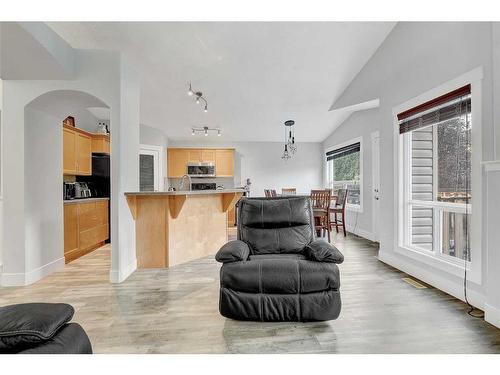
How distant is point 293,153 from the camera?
295 inches

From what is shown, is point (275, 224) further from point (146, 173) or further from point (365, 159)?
point (146, 173)

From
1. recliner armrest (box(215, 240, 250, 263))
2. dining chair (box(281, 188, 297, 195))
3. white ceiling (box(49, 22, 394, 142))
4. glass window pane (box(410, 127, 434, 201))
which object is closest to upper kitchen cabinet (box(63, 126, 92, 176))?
white ceiling (box(49, 22, 394, 142))

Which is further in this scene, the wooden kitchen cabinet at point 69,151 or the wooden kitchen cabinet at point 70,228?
the wooden kitchen cabinet at point 69,151

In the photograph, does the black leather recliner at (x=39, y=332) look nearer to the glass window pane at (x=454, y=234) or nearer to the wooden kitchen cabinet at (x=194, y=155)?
the glass window pane at (x=454, y=234)

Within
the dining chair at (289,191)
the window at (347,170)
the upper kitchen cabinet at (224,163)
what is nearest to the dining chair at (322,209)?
the window at (347,170)

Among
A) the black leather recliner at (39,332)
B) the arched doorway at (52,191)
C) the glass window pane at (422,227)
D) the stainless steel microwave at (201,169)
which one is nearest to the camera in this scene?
the black leather recliner at (39,332)

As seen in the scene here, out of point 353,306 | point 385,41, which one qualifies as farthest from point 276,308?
point 385,41

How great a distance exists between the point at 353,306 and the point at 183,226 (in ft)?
7.85

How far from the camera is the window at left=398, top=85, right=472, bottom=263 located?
261cm

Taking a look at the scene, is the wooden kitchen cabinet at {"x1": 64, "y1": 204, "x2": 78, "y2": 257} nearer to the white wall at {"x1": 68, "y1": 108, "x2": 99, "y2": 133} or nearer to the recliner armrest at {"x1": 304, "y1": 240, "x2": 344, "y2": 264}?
the white wall at {"x1": 68, "y1": 108, "x2": 99, "y2": 133}

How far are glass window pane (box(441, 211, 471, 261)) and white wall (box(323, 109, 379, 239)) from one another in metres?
2.08

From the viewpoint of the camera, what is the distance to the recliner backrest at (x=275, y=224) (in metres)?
2.56

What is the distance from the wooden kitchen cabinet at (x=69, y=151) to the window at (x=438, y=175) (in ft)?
15.6

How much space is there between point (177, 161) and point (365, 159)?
4.54 metres
